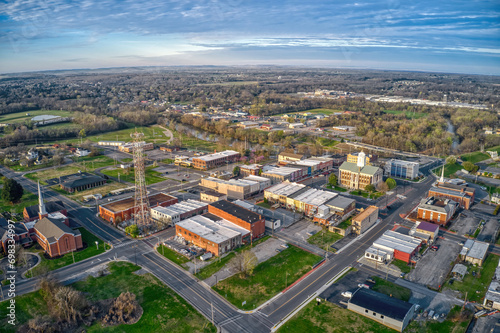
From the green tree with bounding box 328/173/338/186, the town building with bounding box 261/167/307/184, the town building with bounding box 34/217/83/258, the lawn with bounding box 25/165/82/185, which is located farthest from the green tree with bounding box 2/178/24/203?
the green tree with bounding box 328/173/338/186

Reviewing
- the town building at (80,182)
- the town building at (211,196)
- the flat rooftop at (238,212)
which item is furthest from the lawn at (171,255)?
the town building at (80,182)

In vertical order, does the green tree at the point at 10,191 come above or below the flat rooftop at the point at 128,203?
above

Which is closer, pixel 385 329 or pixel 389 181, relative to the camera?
pixel 385 329

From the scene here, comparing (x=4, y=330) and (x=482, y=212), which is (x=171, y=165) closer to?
(x=4, y=330)

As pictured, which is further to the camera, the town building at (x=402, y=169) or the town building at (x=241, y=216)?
the town building at (x=402, y=169)

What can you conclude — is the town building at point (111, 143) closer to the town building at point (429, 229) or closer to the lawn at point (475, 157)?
the town building at point (429, 229)

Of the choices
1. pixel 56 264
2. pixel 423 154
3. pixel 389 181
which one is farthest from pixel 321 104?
pixel 56 264

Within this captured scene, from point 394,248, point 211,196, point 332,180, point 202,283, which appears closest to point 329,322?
point 202,283

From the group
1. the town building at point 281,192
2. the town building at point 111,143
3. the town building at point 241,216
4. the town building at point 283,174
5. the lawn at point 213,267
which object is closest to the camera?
the lawn at point 213,267

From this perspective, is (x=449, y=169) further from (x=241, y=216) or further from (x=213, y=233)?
(x=213, y=233)
